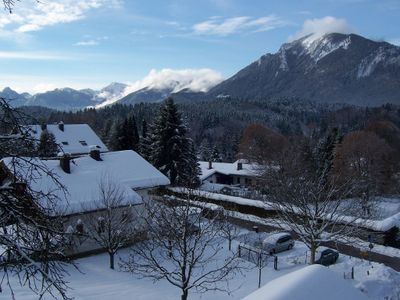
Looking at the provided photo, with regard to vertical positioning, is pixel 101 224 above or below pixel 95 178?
below

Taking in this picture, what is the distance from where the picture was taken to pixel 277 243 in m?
24.3

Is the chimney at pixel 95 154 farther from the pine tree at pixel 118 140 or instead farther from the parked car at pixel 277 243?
the pine tree at pixel 118 140

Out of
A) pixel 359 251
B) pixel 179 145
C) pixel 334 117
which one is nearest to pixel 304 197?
pixel 359 251

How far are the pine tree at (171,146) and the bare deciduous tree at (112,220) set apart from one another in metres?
15.2

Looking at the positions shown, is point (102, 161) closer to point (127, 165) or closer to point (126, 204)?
point (127, 165)

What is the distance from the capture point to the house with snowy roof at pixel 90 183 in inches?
870

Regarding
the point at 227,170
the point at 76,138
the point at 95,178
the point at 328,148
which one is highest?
the point at 76,138

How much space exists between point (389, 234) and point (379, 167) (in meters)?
21.3

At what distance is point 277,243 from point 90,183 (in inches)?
467

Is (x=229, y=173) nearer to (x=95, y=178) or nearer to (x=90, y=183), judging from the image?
(x=95, y=178)

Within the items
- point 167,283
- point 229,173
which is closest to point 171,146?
Answer: point 167,283

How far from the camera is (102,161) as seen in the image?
2961 centimetres

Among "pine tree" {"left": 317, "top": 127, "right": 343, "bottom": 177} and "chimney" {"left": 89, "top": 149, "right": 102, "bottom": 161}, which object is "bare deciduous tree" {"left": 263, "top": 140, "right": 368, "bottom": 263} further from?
"pine tree" {"left": 317, "top": 127, "right": 343, "bottom": 177}

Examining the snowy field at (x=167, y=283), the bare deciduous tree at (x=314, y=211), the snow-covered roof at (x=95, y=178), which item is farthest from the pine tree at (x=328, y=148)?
the snowy field at (x=167, y=283)
